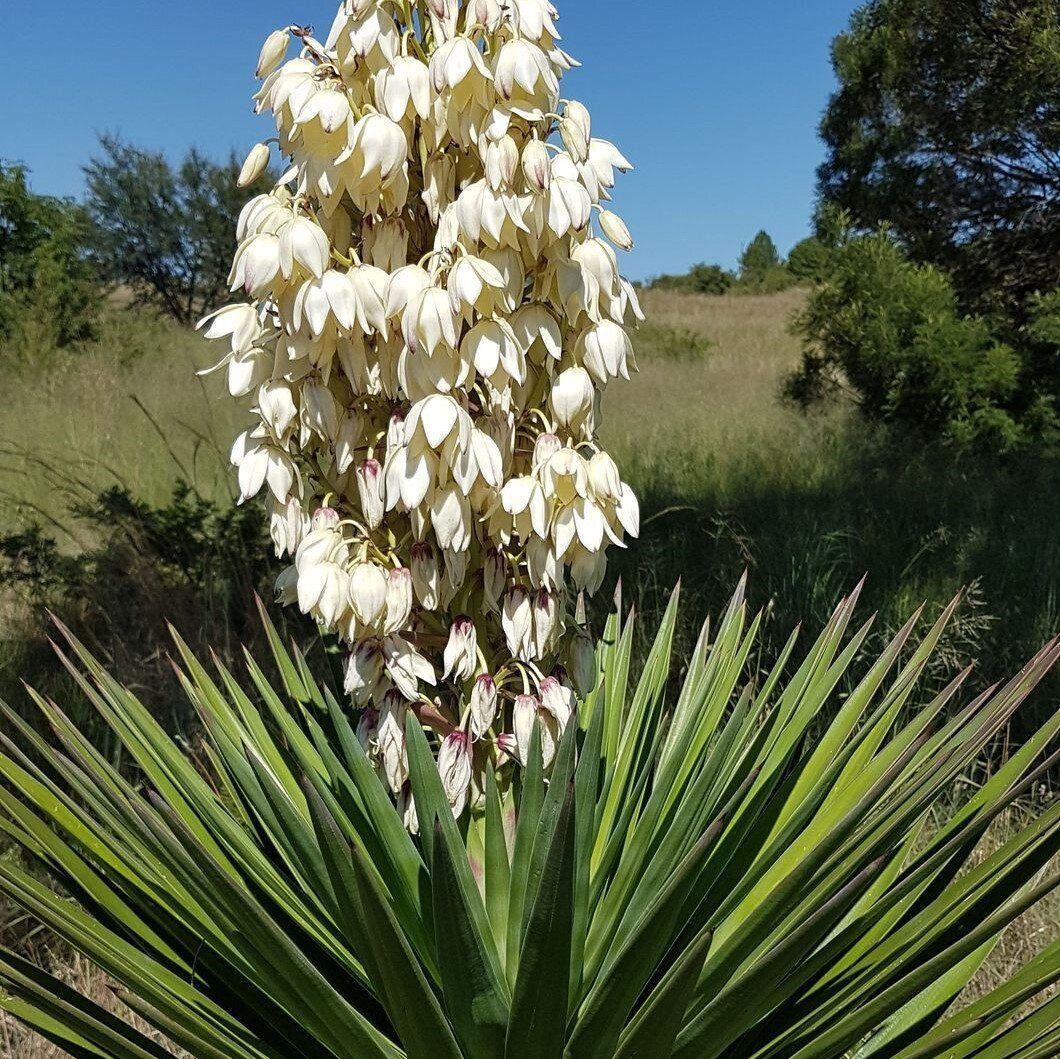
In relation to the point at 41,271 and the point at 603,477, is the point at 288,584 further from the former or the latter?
the point at 41,271

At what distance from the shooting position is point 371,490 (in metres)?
1.15

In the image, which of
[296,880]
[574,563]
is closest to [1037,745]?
[574,563]

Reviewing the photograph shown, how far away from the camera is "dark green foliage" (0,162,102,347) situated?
9.12 m

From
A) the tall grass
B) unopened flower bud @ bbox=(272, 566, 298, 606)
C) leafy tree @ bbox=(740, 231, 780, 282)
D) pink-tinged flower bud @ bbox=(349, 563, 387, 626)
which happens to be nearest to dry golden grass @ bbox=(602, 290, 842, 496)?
the tall grass

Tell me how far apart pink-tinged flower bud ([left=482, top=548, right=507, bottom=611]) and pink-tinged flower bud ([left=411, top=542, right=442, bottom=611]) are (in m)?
0.06

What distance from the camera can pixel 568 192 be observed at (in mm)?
1061

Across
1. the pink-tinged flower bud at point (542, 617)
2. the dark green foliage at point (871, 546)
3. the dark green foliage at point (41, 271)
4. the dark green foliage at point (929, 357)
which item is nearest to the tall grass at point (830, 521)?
the dark green foliage at point (871, 546)

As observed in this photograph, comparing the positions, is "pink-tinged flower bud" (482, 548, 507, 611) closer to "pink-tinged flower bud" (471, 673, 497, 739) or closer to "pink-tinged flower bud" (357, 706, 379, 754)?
"pink-tinged flower bud" (471, 673, 497, 739)

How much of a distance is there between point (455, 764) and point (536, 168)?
685 millimetres

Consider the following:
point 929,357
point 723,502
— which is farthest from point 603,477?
point 929,357

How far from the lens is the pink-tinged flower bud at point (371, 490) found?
3.75 feet

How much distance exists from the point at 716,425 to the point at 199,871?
5.79 metres

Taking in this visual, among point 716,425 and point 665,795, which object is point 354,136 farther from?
point 716,425

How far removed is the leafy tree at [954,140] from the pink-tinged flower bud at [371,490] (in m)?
4.35
